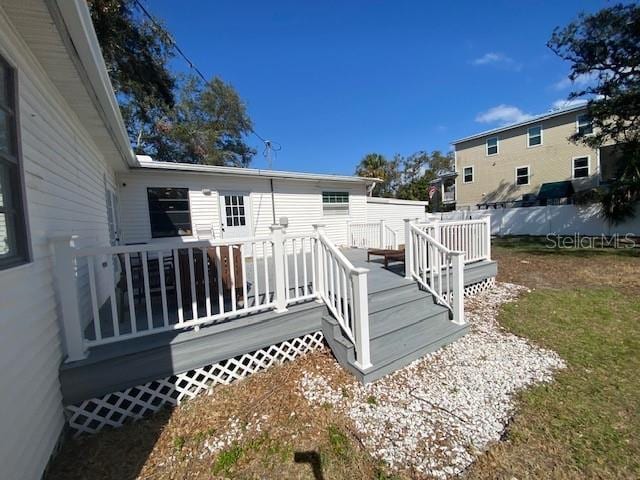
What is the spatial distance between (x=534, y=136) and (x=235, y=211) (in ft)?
63.2

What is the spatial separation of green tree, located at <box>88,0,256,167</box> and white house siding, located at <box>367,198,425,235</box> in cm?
830

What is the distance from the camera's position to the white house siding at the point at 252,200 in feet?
24.8

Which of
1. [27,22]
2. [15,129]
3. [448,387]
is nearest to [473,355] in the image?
[448,387]

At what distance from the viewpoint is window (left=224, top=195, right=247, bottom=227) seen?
879cm

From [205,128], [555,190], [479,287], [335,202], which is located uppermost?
[205,128]

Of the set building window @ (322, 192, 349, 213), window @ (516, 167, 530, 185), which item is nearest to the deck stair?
building window @ (322, 192, 349, 213)

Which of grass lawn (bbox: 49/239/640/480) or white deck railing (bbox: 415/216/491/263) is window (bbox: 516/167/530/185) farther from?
grass lawn (bbox: 49/239/640/480)

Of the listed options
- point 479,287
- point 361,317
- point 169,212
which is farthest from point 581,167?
point 169,212

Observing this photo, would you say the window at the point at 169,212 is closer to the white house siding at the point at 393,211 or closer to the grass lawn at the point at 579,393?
the white house siding at the point at 393,211

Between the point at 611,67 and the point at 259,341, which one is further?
the point at 611,67

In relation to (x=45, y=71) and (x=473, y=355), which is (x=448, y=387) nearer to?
(x=473, y=355)

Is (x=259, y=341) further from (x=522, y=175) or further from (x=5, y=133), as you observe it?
(x=522, y=175)

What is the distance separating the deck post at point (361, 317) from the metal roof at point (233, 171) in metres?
6.26

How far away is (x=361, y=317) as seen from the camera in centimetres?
305
